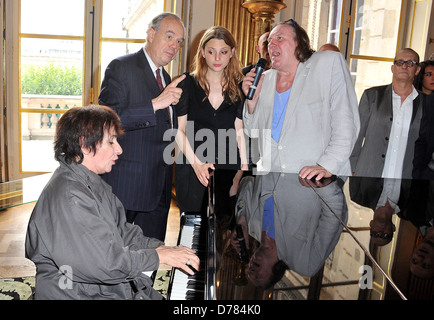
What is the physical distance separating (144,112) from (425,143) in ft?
6.56

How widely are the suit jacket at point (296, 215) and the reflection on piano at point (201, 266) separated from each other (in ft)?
0.46

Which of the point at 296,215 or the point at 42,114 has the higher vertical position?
the point at 42,114

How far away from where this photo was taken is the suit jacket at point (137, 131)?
2.25 m

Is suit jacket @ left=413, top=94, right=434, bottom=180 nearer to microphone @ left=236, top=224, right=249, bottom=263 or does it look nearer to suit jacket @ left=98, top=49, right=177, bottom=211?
suit jacket @ left=98, top=49, right=177, bottom=211

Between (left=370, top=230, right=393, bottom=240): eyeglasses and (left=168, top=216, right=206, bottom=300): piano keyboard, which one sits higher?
(left=370, top=230, right=393, bottom=240): eyeglasses

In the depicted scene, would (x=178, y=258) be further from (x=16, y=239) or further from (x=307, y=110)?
(x=16, y=239)

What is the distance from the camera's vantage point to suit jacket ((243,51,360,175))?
2.29 m

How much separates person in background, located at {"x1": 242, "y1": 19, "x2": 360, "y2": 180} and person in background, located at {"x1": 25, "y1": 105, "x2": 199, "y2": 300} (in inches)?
41.2

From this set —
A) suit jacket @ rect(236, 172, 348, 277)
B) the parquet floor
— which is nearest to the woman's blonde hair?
suit jacket @ rect(236, 172, 348, 277)

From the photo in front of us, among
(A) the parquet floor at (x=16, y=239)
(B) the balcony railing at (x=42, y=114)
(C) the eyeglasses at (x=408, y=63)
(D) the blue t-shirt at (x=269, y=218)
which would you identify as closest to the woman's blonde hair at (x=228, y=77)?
(D) the blue t-shirt at (x=269, y=218)

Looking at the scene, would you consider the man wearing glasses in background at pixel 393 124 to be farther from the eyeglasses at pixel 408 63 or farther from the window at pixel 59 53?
the window at pixel 59 53

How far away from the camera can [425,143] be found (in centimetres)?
307

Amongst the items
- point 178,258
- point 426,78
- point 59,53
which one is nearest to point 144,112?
point 178,258

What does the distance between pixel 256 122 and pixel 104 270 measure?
138 cm
